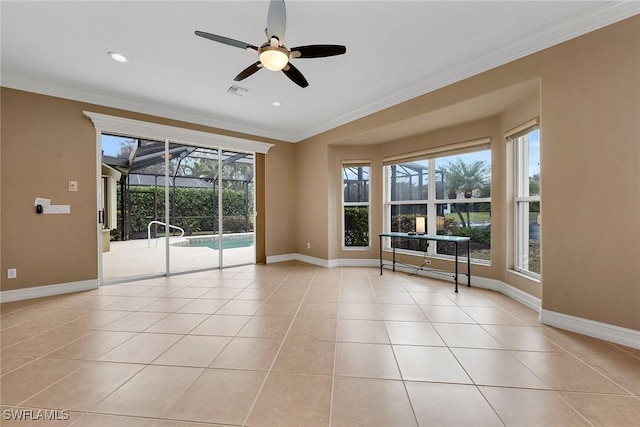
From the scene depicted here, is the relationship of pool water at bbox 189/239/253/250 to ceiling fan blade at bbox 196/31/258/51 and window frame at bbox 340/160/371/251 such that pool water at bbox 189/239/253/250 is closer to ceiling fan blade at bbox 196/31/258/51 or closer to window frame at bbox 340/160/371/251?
window frame at bbox 340/160/371/251

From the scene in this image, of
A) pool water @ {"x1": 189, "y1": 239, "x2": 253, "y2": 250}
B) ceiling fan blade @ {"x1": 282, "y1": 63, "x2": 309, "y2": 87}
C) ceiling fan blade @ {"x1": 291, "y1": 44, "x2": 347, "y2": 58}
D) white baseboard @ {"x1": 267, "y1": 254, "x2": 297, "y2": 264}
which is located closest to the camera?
ceiling fan blade @ {"x1": 291, "y1": 44, "x2": 347, "y2": 58}

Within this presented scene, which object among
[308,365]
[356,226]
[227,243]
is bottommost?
[308,365]

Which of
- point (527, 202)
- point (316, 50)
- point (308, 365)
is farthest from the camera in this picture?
point (527, 202)

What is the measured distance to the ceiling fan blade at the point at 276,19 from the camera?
183 cm

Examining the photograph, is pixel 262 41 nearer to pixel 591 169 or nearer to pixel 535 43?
pixel 535 43

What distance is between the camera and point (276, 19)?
190 cm

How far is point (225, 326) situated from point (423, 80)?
12.6ft

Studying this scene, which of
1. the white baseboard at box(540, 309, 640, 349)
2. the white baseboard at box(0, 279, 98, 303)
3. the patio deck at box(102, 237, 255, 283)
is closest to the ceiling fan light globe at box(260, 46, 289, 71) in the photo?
the white baseboard at box(540, 309, 640, 349)

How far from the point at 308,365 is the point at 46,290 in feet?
13.1

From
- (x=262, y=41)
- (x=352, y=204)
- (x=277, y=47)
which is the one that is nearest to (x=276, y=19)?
(x=277, y=47)

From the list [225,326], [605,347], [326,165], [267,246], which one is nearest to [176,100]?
Result: [326,165]

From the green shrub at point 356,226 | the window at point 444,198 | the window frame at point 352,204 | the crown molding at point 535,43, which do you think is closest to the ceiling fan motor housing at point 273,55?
the crown molding at point 535,43

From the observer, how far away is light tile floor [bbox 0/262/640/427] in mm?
1441

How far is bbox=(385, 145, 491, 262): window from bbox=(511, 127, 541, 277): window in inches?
16.2
